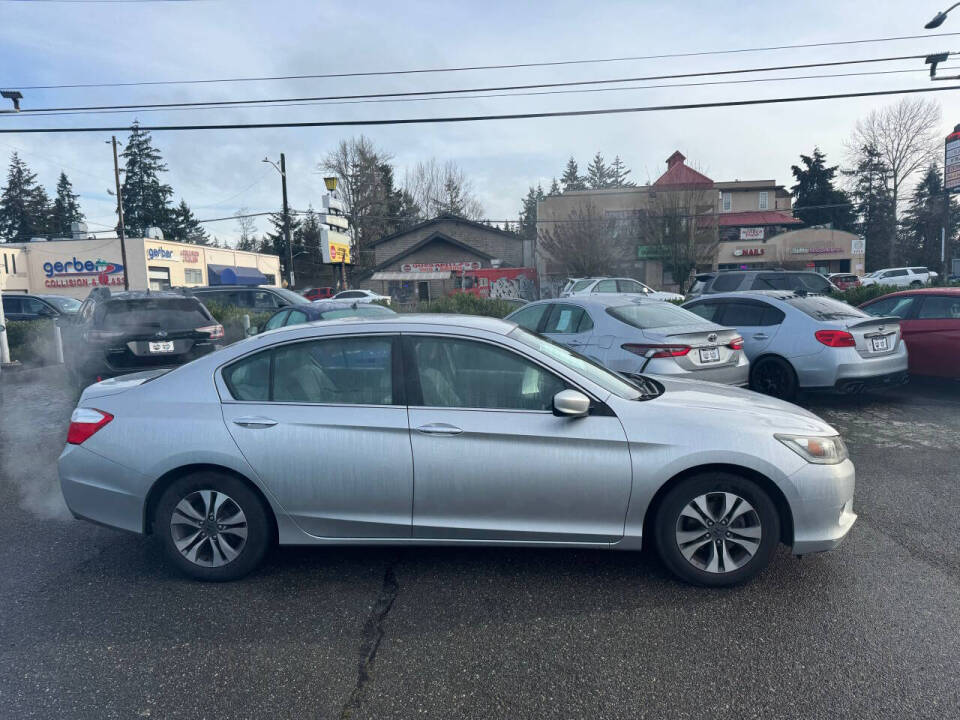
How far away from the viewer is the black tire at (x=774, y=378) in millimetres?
8430

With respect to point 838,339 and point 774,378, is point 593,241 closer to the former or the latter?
point 774,378

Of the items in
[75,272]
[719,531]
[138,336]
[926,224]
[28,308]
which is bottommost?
[719,531]

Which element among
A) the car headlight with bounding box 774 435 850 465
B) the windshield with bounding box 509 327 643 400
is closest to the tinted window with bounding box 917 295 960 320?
the car headlight with bounding box 774 435 850 465

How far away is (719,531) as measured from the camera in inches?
145

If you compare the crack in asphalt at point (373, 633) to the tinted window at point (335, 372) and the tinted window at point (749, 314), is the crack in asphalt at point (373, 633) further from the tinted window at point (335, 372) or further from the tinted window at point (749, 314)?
the tinted window at point (749, 314)

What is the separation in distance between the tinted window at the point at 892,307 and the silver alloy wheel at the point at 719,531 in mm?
7215

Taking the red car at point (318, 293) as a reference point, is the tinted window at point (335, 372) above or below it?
below

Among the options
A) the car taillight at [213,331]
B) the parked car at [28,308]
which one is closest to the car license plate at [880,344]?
the car taillight at [213,331]

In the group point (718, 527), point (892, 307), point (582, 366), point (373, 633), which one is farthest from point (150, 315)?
point (892, 307)

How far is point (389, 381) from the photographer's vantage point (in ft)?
12.8

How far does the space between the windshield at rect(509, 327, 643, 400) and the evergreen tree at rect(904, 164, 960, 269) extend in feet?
221

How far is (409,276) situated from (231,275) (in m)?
19.7

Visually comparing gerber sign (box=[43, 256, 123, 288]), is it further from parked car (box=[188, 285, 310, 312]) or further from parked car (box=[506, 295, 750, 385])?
parked car (box=[506, 295, 750, 385])

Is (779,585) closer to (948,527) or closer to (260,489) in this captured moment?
(948,527)
